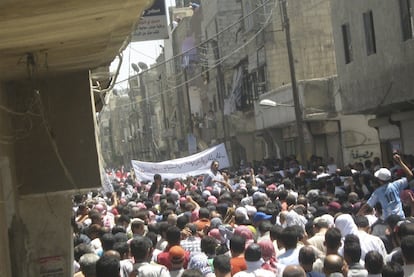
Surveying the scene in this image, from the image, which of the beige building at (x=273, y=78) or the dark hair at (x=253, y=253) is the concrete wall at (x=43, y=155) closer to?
the dark hair at (x=253, y=253)

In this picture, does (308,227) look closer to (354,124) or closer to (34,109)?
(34,109)

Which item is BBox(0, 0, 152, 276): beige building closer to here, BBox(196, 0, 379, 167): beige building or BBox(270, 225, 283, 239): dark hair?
BBox(270, 225, 283, 239): dark hair

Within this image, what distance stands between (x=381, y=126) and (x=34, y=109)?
16973 millimetres

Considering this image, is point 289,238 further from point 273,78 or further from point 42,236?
point 273,78

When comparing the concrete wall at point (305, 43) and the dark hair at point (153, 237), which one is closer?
the dark hair at point (153, 237)

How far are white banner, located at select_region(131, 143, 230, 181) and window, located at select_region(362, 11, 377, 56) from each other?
506 cm

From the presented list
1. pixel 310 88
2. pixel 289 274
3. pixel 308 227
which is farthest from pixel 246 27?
pixel 289 274

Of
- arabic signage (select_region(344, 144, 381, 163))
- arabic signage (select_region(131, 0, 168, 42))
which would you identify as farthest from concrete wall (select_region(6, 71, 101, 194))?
arabic signage (select_region(344, 144, 381, 163))

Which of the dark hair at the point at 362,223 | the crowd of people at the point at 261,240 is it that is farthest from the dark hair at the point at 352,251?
the dark hair at the point at 362,223

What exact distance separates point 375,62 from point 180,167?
5961 mm

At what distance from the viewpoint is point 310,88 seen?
24.9 meters

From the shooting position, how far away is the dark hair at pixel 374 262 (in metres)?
5.45

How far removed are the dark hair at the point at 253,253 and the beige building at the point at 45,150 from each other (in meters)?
1.73

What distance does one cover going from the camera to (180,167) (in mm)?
19359
